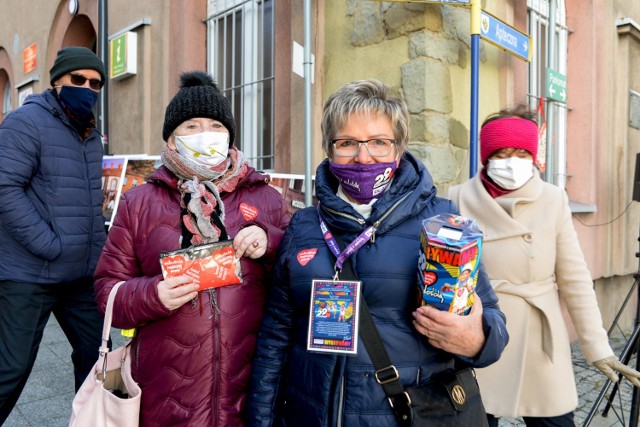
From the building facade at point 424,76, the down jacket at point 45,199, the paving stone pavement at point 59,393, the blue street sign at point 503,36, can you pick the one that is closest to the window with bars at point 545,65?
the building facade at point 424,76

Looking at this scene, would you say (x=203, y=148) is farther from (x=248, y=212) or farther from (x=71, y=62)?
(x=71, y=62)

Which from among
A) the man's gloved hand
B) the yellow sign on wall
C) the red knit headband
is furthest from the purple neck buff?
the yellow sign on wall

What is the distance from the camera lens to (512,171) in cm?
238

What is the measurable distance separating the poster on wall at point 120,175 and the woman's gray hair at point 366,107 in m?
2.37

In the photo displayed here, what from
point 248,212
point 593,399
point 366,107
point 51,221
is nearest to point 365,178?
point 366,107

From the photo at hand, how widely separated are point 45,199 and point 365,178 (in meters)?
1.79

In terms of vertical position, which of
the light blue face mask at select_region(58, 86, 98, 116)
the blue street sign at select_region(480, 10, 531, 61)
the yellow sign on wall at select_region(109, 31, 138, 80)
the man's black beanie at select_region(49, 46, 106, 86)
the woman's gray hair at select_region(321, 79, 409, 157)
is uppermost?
the yellow sign on wall at select_region(109, 31, 138, 80)

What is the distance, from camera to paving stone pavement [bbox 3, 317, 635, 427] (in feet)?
11.1

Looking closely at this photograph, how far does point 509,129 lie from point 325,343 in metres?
1.48

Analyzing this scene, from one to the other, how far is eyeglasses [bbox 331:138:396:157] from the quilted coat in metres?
0.95

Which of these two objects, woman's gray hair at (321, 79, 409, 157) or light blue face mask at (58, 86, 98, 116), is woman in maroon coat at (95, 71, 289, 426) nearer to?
woman's gray hair at (321, 79, 409, 157)

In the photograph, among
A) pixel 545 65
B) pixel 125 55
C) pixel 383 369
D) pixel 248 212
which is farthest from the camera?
pixel 125 55

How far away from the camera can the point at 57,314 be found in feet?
9.00

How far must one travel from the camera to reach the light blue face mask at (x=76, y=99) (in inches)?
105
